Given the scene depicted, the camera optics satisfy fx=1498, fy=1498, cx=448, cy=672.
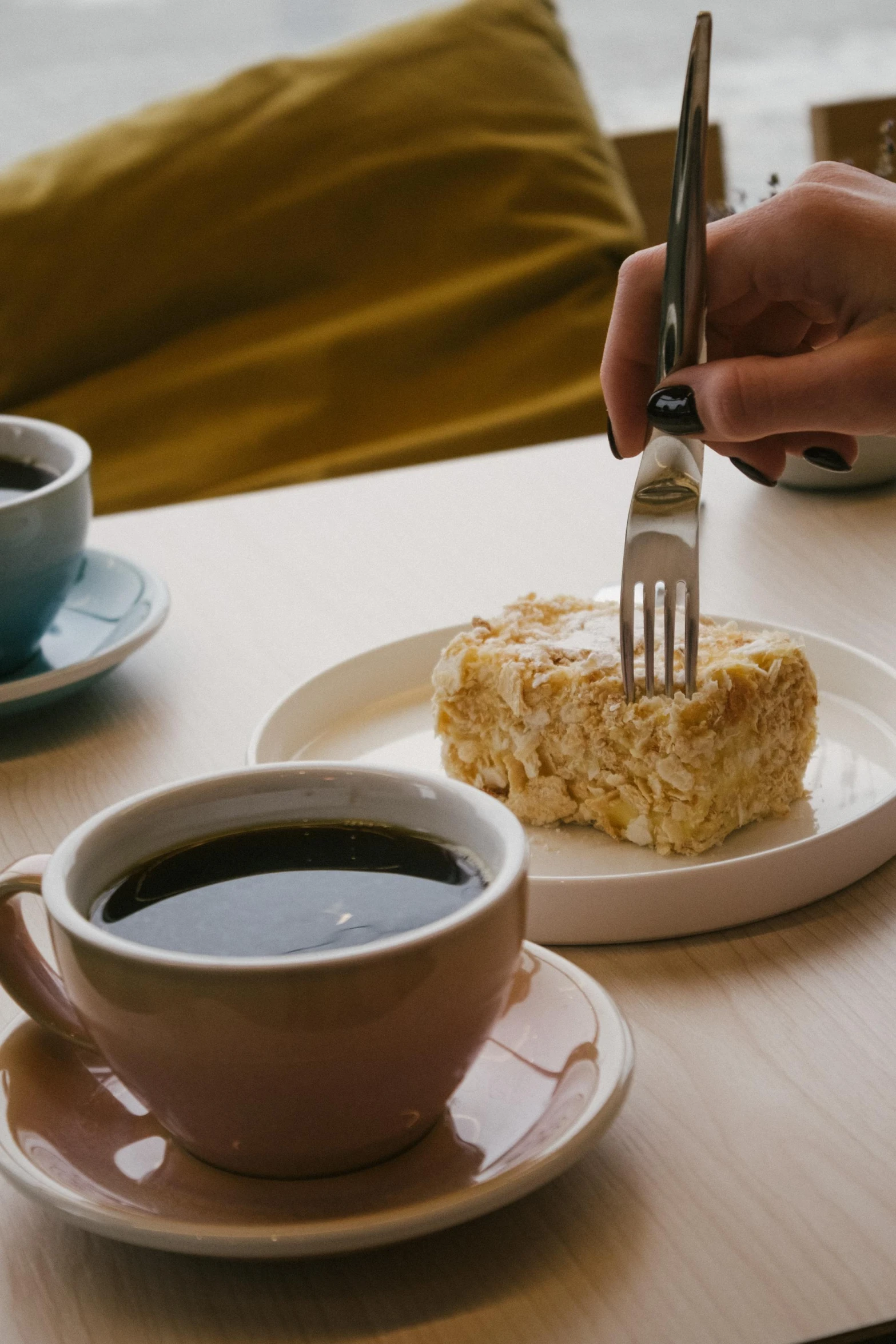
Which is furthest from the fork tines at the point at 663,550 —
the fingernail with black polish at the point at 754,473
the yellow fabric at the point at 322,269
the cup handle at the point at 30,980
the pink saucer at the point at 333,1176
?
the yellow fabric at the point at 322,269

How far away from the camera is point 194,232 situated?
94.5 inches

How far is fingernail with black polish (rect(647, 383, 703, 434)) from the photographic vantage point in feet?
2.57

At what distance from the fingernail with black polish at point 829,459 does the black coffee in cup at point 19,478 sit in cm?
52

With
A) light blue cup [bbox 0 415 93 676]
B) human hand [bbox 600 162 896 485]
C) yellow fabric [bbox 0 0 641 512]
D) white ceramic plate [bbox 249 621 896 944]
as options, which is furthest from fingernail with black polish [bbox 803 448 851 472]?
yellow fabric [bbox 0 0 641 512]

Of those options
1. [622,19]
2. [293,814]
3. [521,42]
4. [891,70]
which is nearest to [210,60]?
[622,19]

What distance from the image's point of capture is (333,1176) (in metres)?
0.54

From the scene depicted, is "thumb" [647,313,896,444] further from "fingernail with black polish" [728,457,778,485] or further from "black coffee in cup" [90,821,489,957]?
"black coffee in cup" [90,821,489,957]

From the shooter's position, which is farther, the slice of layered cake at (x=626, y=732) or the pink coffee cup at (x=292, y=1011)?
the slice of layered cake at (x=626, y=732)

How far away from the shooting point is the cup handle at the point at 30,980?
1.94ft

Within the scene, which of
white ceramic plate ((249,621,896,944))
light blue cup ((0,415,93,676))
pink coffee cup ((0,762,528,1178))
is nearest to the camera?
pink coffee cup ((0,762,528,1178))

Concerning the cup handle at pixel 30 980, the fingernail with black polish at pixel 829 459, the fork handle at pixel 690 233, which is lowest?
the cup handle at pixel 30 980

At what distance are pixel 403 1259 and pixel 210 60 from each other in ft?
13.4

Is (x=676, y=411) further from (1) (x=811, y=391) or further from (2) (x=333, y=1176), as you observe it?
(2) (x=333, y=1176)

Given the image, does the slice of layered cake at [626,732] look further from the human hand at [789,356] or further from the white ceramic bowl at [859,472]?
the white ceramic bowl at [859,472]
